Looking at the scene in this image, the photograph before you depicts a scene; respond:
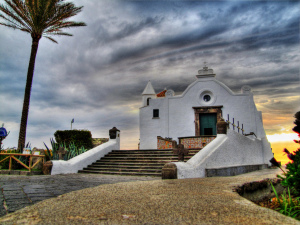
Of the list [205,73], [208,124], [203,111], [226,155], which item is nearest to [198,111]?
[203,111]

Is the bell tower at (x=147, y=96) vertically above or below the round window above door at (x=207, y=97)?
above

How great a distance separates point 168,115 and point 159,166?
10.6 m

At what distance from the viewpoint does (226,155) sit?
481 inches

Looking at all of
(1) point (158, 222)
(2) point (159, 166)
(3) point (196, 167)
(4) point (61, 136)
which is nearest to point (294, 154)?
(1) point (158, 222)

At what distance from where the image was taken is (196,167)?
9211mm

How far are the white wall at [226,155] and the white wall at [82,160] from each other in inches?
208

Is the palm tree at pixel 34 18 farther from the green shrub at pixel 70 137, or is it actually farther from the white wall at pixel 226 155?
the white wall at pixel 226 155

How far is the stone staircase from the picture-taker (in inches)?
412

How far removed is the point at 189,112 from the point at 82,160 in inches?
443

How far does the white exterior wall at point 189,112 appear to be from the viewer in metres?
19.1

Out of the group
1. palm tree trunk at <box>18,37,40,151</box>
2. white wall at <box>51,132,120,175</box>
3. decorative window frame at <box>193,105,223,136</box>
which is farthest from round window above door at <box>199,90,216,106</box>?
palm tree trunk at <box>18,37,40,151</box>

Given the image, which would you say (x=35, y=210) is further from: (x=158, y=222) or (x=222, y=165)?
(x=222, y=165)

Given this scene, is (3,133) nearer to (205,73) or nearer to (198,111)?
(198,111)

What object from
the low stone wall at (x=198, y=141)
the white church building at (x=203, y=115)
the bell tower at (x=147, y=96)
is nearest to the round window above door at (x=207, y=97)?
the white church building at (x=203, y=115)
